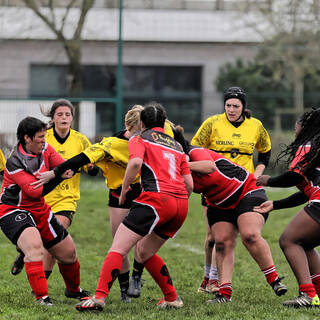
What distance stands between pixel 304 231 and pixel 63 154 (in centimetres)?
293

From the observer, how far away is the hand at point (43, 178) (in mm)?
6430

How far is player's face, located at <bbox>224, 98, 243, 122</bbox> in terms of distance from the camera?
→ 8219 millimetres

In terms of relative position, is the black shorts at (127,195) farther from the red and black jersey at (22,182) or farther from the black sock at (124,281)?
the red and black jersey at (22,182)

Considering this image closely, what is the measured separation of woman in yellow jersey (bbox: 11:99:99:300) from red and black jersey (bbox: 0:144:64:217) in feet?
3.63

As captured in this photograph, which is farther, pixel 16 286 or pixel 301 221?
pixel 16 286

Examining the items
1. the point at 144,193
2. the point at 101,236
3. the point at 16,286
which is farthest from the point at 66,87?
the point at 144,193

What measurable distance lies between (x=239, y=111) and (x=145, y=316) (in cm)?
295

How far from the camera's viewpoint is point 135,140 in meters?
6.40

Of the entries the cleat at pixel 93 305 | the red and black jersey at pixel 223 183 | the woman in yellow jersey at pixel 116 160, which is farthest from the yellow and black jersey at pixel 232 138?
the cleat at pixel 93 305

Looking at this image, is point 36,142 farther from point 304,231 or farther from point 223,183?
point 304,231

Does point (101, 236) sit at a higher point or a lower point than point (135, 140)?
lower

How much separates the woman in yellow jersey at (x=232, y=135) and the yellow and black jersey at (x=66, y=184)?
136cm

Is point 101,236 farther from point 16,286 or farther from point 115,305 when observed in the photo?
point 115,305

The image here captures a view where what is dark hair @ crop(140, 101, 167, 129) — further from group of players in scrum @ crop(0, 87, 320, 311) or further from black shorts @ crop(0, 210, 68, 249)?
black shorts @ crop(0, 210, 68, 249)
